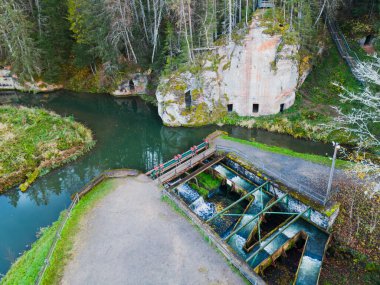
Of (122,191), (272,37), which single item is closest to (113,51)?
(272,37)

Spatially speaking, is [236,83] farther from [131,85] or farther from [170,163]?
[131,85]

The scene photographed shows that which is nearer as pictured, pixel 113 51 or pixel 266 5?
pixel 266 5

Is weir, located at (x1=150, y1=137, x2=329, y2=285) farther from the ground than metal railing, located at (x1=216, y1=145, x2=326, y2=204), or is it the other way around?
metal railing, located at (x1=216, y1=145, x2=326, y2=204)

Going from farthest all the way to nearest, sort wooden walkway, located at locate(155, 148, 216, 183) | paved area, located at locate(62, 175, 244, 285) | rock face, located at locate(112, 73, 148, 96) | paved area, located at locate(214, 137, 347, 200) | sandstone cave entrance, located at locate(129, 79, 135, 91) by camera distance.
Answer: sandstone cave entrance, located at locate(129, 79, 135, 91) → rock face, located at locate(112, 73, 148, 96) → wooden walkway, located at locate(155, 148, 216, 183) → paved area, located at locate(214, 137, 347, 200) → paved area, located at locate(62, 175, 244, 285)

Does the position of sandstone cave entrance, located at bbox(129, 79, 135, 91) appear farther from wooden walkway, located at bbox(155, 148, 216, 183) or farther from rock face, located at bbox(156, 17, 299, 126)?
wooden walkway, located at bbox(155, 148, 216, 183)

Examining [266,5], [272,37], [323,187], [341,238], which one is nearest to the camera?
[341,238]

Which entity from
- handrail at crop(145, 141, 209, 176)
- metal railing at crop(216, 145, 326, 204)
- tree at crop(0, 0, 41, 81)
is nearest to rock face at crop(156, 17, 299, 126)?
handrail at crop(145, 141, 209, 176)

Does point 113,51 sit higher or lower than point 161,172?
higher

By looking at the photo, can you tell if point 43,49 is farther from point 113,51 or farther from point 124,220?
point 124,220
